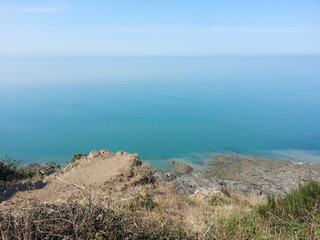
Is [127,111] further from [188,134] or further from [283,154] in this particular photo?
[283,154]

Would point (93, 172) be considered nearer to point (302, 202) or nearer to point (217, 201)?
point (217, 201)

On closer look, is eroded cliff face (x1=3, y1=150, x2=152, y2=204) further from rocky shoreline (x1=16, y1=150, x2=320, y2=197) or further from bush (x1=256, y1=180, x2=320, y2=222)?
bush (x1=256, y1=180, x2=320, y2=222)

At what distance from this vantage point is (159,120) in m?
29.6

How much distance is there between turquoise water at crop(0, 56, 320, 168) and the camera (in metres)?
21.8

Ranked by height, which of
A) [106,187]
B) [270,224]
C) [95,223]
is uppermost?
[95,223]

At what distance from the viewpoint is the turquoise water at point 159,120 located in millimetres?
21781

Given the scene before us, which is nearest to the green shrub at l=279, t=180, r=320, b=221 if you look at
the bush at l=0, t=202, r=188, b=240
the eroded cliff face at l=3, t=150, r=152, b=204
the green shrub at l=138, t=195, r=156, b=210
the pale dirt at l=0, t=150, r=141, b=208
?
the green shrub at l=138, t=195, r=156, b=210

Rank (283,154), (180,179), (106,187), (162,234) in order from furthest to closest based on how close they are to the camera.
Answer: (283,154) → (180,179) → (106,187) → (162,234)

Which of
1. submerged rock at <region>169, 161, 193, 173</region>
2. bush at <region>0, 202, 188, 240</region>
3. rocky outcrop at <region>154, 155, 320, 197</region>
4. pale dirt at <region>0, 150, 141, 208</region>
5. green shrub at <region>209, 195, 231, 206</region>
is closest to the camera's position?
bush at <region>0, 202, 188, 240</region>

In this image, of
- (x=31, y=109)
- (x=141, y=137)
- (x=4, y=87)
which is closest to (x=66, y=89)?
(x=4, y=87)

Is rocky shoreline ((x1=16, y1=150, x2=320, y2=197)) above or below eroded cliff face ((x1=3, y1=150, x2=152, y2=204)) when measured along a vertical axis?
below

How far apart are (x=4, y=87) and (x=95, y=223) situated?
150 feet

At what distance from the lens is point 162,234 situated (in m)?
4.27

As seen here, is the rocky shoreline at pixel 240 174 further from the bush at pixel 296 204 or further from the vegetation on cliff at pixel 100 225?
the vegetation on cliff at pixel 100 225
